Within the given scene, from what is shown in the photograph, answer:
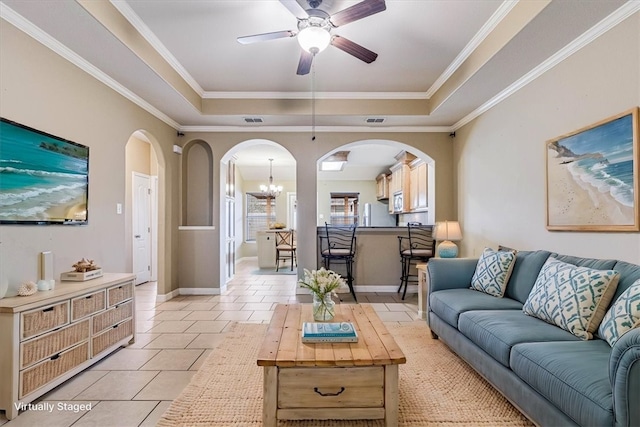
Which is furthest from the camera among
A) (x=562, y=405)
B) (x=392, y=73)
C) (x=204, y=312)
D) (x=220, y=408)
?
(x=204, y=312)

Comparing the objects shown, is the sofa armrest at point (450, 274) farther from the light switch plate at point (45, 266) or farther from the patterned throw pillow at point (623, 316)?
the light switch plate at point (45, 266)

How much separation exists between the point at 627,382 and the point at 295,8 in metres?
2.59

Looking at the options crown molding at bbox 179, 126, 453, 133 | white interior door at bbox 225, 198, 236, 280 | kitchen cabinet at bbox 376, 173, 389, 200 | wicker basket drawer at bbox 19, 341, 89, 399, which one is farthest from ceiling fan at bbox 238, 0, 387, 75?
kitchen cabinet at bbox 376, 173, 389, 200

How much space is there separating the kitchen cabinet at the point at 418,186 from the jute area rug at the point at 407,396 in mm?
3326

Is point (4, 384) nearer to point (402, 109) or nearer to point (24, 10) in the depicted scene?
point (24, 10)

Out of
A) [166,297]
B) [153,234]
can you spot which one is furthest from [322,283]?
[153,234]

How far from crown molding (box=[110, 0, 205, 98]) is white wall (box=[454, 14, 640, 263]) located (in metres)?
3.51

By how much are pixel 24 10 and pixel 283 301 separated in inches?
151

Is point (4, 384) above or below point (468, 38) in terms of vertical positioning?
below

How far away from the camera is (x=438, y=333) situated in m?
2.96

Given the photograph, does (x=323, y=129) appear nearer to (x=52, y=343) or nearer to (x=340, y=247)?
(x=340, y=247)

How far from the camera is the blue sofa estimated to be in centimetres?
128

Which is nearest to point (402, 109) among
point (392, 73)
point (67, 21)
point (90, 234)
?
point (392, 73)

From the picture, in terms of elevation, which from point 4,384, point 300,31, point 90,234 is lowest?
point 4,384
